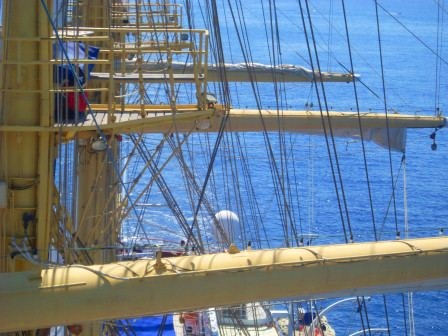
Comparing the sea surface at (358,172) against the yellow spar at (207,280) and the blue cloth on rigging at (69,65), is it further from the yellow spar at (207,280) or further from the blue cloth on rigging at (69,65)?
the yellow spar at (207,280)

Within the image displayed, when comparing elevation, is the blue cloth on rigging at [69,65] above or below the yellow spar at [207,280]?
above

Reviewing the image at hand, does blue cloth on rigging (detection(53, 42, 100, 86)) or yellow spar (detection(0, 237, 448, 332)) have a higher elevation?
blue cloth on rigging (detection(53, 42, 100, 86))

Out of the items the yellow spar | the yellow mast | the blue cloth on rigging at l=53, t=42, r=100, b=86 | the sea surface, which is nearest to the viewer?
the yellow spar

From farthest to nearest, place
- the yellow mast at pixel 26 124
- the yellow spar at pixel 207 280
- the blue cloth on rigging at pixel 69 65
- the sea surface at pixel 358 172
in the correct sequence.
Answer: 1. the sea surface at pixel 358 172
2. the blue cloth on rigging at pixel 69 65
3. the yellow mast at pixel 26 124
4. the yellow spar at pixel 207 280

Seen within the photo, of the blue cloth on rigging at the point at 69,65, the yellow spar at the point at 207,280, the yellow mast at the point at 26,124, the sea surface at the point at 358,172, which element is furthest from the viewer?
the sea surface at the point at 358,172

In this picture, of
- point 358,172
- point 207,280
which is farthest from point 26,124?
point 358,172

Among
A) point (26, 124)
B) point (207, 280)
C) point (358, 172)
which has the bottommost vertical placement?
point (207, 280)

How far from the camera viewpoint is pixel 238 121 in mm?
19266

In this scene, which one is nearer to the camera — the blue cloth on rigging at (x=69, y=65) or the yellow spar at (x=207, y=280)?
the yellow spar at (x=207, y=280)

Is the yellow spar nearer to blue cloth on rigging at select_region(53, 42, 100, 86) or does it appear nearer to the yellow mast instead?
the yellow mast

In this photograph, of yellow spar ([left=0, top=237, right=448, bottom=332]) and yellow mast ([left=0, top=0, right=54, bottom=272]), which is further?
yellow mast ([left=0, top=0, right=54, bottom=272])

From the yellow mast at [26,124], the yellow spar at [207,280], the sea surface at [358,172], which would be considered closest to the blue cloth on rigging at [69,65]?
the yellow mast at [26,124]

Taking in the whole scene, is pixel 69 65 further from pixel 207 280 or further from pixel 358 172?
pixel 358 172

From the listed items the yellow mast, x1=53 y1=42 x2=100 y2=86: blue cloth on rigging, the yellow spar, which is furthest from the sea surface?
the yellow mast
